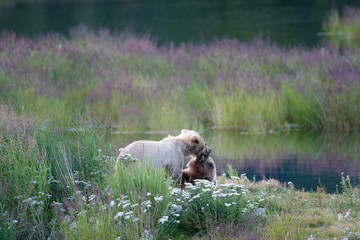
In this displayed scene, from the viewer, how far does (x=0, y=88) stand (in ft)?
49.7

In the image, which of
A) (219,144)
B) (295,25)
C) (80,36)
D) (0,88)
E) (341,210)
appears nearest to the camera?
(341,210)

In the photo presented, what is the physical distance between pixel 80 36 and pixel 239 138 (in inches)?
402

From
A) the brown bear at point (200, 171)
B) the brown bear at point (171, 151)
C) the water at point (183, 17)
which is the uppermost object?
the water at point (183, 17)

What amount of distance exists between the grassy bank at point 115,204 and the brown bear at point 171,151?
60cm

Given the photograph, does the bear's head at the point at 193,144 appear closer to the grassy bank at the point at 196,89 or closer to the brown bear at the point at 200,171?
the brown bear at the point at 200,171

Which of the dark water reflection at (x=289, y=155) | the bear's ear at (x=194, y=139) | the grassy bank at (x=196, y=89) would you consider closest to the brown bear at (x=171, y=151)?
the bear's ear at (x=194, y=139)

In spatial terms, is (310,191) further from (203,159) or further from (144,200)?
(144,200)

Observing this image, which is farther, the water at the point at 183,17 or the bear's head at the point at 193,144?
the water at the point at 183,17

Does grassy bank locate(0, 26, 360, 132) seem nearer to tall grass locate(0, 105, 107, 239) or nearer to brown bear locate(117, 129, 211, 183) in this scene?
brown bear locate(117, 129, 211, 183)

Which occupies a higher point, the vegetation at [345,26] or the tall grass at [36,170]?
the vegetation at [345,26]

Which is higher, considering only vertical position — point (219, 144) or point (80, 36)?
point (80, 36)

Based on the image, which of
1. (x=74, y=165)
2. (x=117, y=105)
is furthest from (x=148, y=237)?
(x=117, y=105)

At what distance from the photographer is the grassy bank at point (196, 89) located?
48.2ft

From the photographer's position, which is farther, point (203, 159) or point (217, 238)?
point (203, 159)
